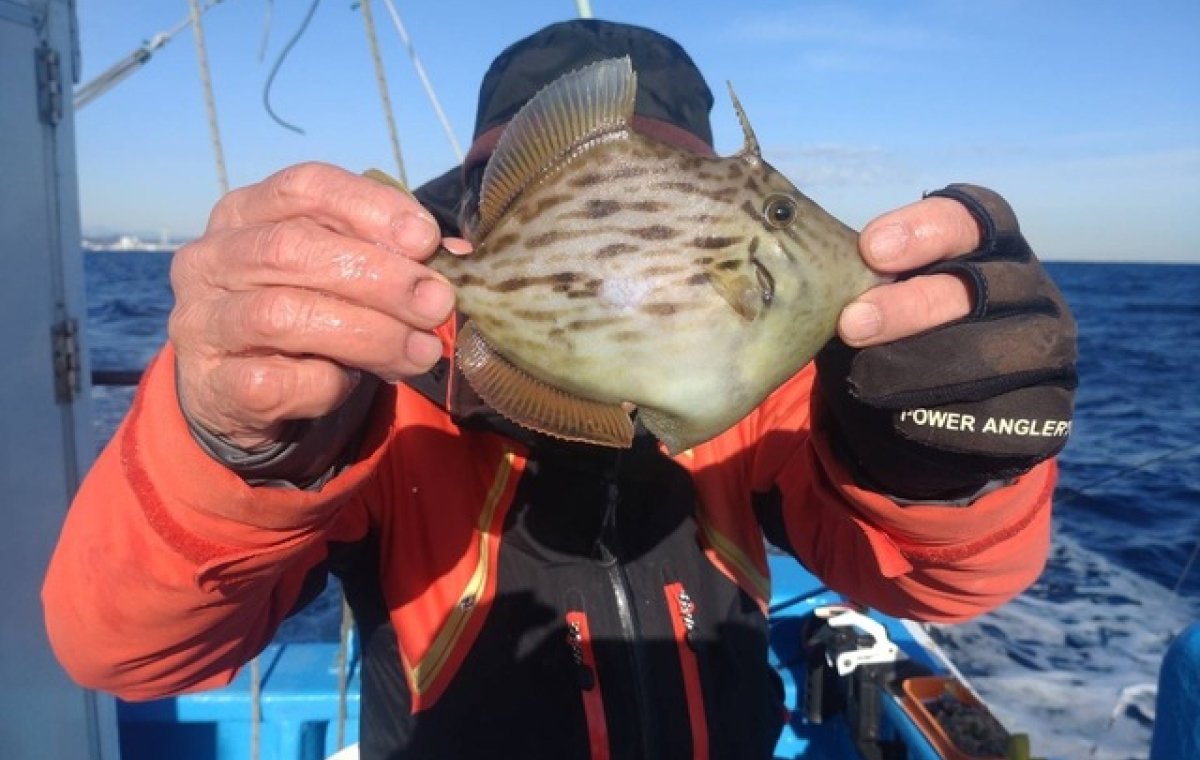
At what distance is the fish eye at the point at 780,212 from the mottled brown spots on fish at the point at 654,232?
172 mm

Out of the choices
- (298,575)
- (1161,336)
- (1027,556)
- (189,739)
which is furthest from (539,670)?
(1161,336)

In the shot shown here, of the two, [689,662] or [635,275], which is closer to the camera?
[635,275]

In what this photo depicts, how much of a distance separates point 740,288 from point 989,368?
483 millimetres

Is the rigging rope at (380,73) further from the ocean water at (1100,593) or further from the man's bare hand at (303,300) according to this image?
the ocean water at (1100,593)

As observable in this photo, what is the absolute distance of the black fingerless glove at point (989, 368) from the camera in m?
1.60

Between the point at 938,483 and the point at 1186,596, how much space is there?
8861 millimetres

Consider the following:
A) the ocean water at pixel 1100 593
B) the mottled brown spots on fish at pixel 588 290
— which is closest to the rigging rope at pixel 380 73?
the mottled brown spots on fish at pixel 588 290

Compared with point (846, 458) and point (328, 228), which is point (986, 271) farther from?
point (328, 228)

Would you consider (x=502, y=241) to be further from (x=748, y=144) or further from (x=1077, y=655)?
(x=1077, y=655)

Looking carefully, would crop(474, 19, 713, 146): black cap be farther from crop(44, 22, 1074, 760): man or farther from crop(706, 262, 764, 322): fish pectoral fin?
crop(706, 262, 764, 322): fish pectoral fin

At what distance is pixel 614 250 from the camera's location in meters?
1.58

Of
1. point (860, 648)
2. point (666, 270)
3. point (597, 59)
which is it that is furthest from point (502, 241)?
point (860, 648)

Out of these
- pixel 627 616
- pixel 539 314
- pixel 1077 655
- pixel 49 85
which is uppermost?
pixel 49 85

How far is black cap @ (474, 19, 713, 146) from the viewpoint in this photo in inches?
108
